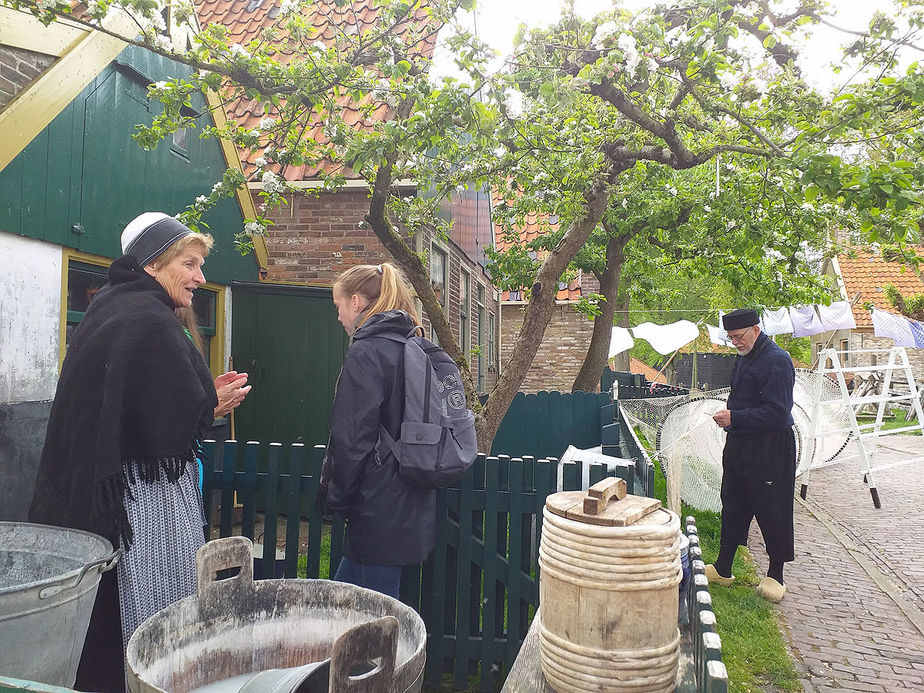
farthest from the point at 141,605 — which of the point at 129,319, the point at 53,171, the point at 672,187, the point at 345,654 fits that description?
the point at 672,187

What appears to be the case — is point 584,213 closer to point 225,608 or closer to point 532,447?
point 532,447

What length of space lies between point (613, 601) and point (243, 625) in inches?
44.8

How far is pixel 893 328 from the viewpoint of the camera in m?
10.7

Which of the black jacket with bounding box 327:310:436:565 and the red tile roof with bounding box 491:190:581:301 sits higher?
the red tile roof with bounding box 491:190:581:301

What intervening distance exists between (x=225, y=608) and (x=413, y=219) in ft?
16.9

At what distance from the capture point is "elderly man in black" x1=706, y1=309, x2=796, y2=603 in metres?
4.90

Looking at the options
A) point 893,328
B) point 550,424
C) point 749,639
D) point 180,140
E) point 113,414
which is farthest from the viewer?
point 893,328

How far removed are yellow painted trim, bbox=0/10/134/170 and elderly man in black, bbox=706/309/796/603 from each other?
5.07 metres

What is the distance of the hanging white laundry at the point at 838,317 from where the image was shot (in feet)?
41.0

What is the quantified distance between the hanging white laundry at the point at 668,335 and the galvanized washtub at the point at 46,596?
18406mm

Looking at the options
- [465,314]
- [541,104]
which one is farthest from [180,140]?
[465,314]

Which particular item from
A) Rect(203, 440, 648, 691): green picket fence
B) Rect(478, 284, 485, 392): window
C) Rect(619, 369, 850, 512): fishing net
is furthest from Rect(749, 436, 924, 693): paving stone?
Rect(478, 284, 485, 392): window

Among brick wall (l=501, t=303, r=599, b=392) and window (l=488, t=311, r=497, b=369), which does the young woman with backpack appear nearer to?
window (l=488, t=311, r=497, b=369)

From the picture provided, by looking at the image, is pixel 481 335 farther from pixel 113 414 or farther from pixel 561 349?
pixel 113 414
